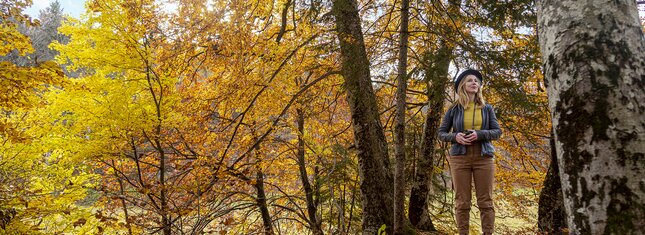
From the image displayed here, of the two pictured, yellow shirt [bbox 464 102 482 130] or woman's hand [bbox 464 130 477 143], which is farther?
yellow shirt [bbox 464 102 482 130]

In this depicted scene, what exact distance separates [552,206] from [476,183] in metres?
3.54

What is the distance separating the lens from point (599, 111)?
1212mm

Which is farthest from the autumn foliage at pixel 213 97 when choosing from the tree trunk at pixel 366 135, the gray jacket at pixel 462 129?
the gray jacket at pixel 462 129

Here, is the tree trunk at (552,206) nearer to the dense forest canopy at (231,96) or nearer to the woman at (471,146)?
the dense forest canopy at (231,96)

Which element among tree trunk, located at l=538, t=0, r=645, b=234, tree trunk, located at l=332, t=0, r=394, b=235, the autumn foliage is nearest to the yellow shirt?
the autumn foliage

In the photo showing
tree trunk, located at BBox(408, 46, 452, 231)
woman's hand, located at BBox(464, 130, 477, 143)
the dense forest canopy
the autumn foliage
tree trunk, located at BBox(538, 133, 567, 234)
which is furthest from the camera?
tree trunk, located at BBox(408, 46, 452, 231)

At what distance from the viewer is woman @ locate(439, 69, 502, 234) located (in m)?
3.22

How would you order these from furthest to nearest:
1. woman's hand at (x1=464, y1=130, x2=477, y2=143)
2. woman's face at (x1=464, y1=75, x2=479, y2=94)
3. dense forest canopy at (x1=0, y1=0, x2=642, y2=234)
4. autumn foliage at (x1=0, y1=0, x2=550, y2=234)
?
1. autumn foliage at (x1=0, y1=0, x2=550, y2=234)
2. dense forest canopy at (x1=0, y1=0, x2=642, y2=234)
3. woman's face at (x1=464, y1=75, x2=479, y2=94)
4. woman's hand at (x1=464, y1=130, x2=477, y2=143)

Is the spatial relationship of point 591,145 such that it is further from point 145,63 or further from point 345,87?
point 145,63

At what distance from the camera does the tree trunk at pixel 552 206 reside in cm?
573

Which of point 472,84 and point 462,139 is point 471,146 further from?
point 472,84

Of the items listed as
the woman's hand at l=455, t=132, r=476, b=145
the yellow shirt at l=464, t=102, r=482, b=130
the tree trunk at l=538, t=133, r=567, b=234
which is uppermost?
the yellow shirt at l=464, t=102, r=482, b=130

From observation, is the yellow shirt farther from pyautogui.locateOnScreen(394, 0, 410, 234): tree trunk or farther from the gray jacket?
pyautogui.locateOnScreen(394, 0, 410, 234): tree trunk

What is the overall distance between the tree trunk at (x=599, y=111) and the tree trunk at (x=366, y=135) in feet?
10.6
